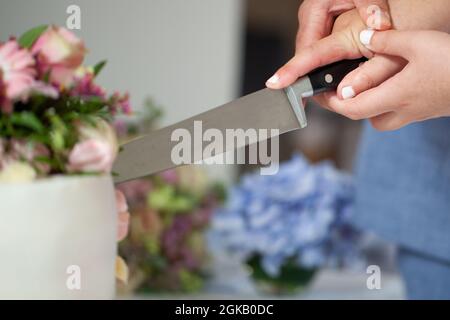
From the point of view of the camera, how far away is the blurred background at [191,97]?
117 cm

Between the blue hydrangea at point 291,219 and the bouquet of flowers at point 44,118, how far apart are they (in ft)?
2.48

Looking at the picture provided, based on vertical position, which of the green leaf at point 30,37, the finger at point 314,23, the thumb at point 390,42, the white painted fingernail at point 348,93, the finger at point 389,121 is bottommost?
the green leaf at point 30,37

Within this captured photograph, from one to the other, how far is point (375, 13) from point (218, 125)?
256 mm

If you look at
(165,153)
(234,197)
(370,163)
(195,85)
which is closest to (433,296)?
(370,163)

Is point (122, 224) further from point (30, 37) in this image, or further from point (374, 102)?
point (374, 102)

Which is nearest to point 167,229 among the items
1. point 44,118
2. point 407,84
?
point 407,84

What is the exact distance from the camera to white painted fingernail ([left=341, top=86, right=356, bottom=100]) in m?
0.74

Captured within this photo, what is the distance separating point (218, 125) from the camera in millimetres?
640

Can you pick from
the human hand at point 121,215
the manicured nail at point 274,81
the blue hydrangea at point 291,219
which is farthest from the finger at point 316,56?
the blue hydrangea at point 291,219

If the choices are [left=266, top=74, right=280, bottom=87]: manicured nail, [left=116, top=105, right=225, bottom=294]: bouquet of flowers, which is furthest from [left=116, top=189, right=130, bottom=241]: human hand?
[left=116, top=105, right=225, bottom=294]: bouquet of flowers

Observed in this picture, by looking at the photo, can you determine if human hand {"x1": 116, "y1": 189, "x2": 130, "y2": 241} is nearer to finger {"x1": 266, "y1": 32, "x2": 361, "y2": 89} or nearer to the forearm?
finger {"x1": 266, "y1": 32, "x2": 361, "y2": 89}

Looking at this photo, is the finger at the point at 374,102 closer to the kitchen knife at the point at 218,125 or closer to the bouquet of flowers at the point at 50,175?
the kitchen knife at the point at 218,125

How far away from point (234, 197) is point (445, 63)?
62 centimetres

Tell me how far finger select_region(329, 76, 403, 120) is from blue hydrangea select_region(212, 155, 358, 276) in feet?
1.48
